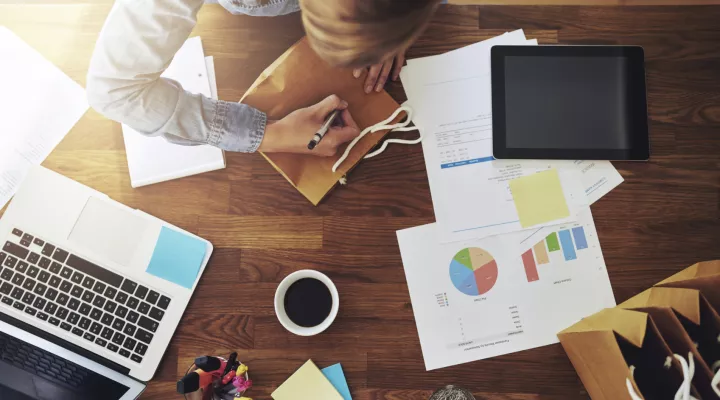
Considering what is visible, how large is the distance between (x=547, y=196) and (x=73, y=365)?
2.60ft

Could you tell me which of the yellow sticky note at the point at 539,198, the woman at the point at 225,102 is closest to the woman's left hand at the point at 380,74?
the woman at the point at 225,102

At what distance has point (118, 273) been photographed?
2.84 ft

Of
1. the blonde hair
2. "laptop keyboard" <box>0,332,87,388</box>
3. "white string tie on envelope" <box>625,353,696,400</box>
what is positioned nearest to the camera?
the blonde hair

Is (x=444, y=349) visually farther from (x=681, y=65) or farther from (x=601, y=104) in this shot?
(x=681, y=65)

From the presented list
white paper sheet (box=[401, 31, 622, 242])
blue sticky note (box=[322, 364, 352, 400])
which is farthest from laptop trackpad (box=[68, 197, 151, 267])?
white paper sheet (box=[401, 31, 622, 242])

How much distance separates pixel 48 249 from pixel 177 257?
21 centimetres

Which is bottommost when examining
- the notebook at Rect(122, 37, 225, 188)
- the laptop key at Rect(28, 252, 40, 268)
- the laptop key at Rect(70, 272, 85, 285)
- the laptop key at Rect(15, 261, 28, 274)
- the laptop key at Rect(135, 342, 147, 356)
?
the laptop key at Rect(135, 342, 147, 356)

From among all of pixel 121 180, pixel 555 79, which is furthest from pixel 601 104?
pixel 121 180

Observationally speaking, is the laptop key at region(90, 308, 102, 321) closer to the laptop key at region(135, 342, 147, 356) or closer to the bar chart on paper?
the laptop key at region(135, 342, 147, 356)

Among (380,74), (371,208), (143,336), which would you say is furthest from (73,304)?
(380,74)

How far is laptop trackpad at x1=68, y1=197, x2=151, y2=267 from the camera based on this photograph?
872mm

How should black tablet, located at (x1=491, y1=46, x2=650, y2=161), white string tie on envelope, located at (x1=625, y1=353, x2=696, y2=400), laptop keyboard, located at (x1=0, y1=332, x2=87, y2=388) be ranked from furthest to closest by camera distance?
1. black tablet, located at (x1=491, y1=46, x2=650, y2=161)
2. laptop keyboard, located at (x1=0, y1=332, x2=87, y2=388)
3. white string tie on envelope, located at (x1=625, y1=353, x2=696, y2=400)

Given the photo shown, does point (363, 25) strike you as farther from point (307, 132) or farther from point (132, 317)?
point (132, 317)

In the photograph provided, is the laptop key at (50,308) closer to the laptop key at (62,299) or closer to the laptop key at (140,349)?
the laptop key at (62,299)
